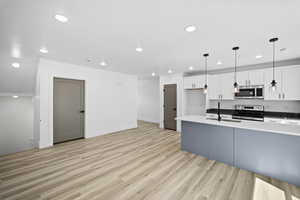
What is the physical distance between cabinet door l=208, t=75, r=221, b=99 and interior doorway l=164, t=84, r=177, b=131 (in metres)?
1.40

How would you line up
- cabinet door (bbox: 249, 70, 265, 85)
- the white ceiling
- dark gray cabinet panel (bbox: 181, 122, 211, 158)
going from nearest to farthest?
1. the white ceiling
2. dark gray cabinet panel (bbox: 181, 122, 211, 158)
3. cabinet door (bbox: 249, 70, 265, 85)

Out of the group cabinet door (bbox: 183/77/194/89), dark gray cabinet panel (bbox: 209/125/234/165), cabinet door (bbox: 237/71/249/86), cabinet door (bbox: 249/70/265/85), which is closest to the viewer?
dark gray cabinet panel (bbox: 209/125/234/165)

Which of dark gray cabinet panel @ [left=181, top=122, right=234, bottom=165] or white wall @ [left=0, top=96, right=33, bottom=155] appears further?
white wall @ [left=0, top=96, right=33, bottom=155]

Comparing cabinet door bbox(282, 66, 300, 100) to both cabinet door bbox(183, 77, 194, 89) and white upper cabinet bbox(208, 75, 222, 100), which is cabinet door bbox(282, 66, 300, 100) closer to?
white upper cabinet bbox(208, 75, 222, 100)

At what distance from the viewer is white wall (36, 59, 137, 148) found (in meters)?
3.59

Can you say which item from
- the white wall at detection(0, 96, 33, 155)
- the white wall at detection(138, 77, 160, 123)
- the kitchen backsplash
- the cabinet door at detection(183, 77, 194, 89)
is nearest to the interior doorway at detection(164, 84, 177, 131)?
the cabinet door at detection(183, 77, 194, 89)

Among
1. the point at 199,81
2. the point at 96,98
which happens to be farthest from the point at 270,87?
the point at 96,98

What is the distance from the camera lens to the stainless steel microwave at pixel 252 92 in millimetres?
3870

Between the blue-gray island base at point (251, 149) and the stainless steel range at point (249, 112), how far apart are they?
1911 millimetres

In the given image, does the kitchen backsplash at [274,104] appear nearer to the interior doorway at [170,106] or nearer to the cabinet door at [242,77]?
the cabinet door at [242,77]

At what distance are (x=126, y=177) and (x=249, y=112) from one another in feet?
14.3

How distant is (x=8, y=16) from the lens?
1.70 metres

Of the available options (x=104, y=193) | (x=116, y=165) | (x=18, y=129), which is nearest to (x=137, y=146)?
(x=116, y=165)

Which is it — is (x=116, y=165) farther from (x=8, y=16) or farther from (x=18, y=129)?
(x=18, y=129)
